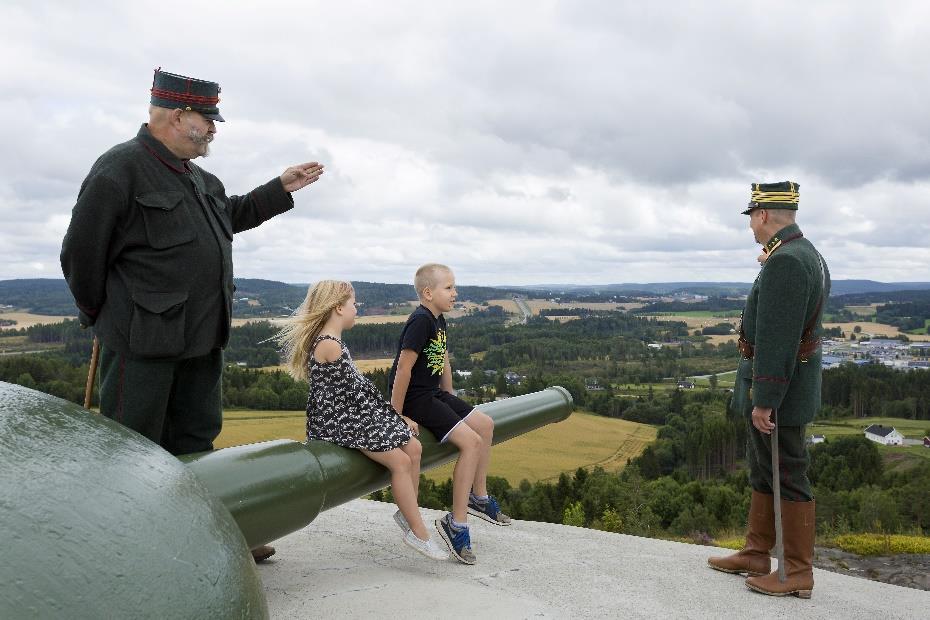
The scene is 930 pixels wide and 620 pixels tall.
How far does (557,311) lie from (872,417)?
5798 cm

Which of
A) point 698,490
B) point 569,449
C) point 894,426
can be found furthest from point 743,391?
point 894,426

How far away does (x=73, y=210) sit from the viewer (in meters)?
3.21

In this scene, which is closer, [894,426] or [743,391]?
[743,391]

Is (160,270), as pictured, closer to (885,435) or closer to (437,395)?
(437,395)

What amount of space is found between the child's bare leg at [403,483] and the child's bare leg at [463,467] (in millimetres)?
403

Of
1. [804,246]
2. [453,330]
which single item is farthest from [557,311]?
[804,246]

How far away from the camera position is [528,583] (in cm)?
449

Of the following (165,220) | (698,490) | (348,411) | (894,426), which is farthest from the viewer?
(894,426)

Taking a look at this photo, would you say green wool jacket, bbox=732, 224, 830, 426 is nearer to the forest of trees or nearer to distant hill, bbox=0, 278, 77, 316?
the forest of trees

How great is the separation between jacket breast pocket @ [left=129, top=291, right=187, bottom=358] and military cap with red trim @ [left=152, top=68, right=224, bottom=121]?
84 centimetres

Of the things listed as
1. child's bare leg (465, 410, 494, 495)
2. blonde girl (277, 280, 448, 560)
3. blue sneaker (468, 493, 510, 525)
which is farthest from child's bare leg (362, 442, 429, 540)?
blue sneaker (468, 493, 510, 525)

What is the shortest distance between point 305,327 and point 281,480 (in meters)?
1.23

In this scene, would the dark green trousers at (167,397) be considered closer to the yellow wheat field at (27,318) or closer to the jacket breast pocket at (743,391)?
the jacket breast pocket at (743,391)

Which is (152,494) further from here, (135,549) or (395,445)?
(395,445)
